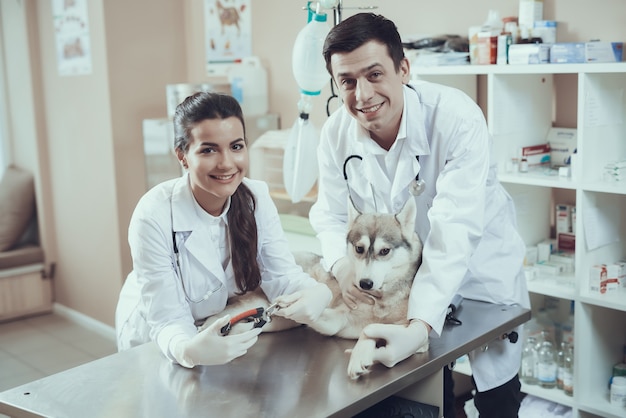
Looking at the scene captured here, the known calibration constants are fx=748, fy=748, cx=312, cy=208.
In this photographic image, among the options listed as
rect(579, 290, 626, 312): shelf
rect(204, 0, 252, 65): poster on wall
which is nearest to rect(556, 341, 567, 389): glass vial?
rect(579, 290, 626, 312): shelf

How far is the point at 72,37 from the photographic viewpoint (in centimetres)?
418

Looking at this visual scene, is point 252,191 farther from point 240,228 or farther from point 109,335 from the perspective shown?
point 109,335

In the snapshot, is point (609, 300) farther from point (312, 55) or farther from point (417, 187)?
point (312, 55)

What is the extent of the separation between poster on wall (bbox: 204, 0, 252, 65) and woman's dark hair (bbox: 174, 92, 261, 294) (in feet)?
7.10

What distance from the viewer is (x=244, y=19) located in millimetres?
3789

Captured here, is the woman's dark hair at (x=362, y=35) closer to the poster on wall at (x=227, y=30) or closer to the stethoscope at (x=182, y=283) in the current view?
the stethoscope at (x=182, y=283)

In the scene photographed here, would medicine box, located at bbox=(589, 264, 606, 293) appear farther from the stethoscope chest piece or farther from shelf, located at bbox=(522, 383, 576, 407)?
the stethoscope chest piece

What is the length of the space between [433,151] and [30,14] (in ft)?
11.6

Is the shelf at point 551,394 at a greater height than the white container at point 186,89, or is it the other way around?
the white container at point 186,89

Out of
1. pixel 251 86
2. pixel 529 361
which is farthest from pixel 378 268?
pixel 251 86

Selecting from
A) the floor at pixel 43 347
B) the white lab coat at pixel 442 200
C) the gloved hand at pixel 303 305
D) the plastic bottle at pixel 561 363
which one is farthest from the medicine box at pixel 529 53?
the floor at pixel 43 347

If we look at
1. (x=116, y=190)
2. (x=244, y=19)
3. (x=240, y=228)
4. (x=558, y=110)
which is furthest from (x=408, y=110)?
(x=116, y=190)

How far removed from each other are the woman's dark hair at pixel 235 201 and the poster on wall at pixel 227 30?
7.10 feet

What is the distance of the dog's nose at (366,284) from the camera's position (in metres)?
1.63
